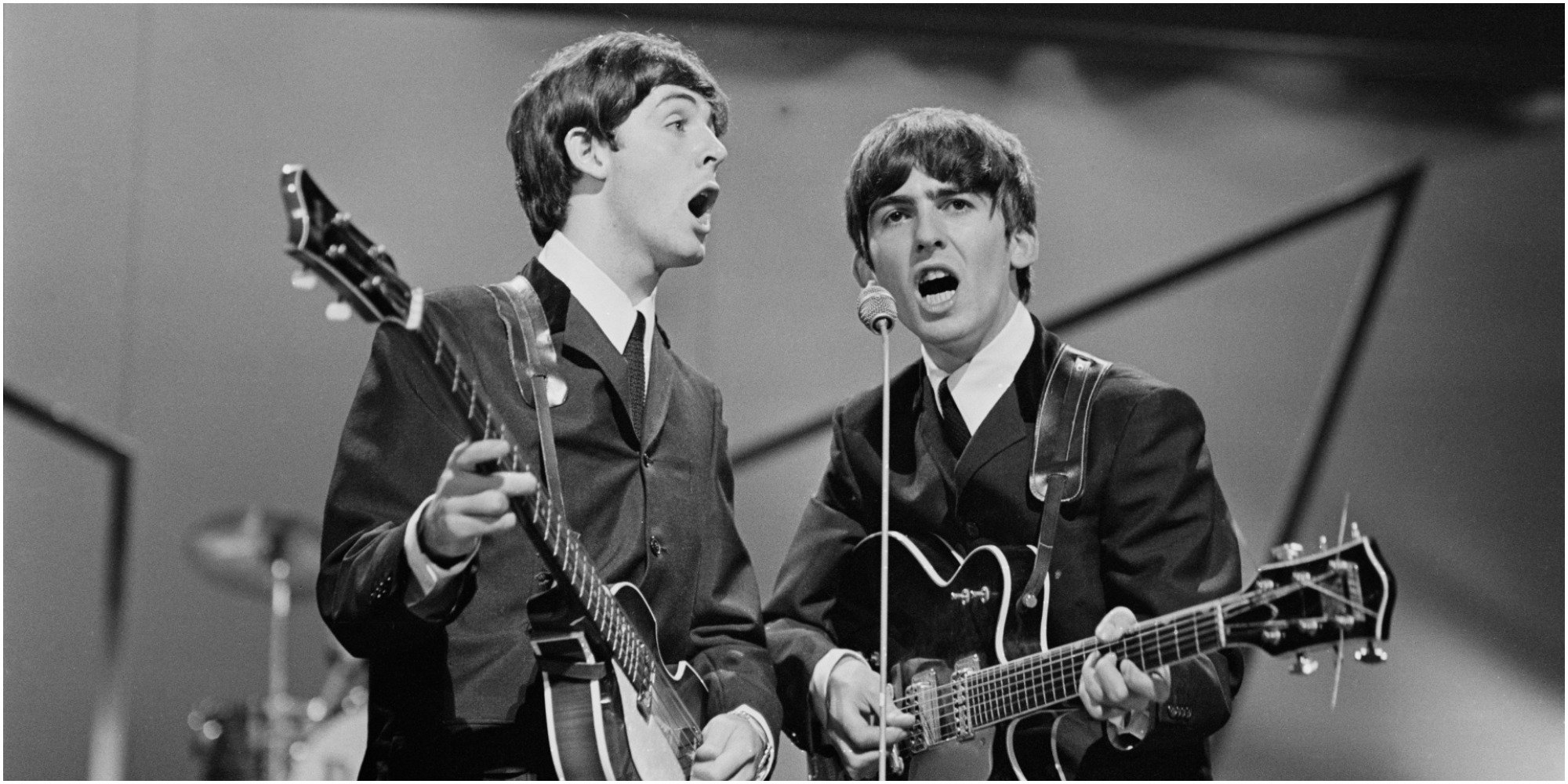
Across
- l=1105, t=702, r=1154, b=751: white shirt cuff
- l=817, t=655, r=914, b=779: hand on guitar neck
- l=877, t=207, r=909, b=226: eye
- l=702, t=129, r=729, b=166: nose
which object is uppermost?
l=702, t=129, r=729, b=166: nose

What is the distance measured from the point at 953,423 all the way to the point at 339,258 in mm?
1448

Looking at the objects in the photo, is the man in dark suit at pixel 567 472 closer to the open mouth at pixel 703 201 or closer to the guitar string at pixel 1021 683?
the open mouth at pixel 703 201

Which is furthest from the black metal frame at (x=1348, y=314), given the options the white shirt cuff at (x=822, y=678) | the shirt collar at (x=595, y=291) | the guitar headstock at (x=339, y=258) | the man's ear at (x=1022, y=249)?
the guitar headstock at (x=339, y=258)

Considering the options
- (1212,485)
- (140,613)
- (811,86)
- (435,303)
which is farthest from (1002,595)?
(140,613)

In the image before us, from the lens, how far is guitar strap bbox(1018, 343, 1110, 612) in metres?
2.99

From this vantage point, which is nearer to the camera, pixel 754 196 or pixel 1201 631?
pixel 1201 631

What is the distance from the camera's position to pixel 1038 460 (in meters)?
3.06

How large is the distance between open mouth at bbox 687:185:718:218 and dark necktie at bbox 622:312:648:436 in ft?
0.84

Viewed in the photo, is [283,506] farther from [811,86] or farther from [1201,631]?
[1201,631]

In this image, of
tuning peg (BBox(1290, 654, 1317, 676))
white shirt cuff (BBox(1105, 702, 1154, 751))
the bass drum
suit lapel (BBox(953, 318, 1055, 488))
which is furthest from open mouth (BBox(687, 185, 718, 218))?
the bass drum

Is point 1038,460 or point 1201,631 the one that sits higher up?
point 1038,460

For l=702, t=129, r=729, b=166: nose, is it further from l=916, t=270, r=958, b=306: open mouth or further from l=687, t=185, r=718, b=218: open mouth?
l=916, t=270, r=958, b=306: open mouth

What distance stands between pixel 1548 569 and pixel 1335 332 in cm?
90

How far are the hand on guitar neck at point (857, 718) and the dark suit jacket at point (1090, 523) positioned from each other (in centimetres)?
9
